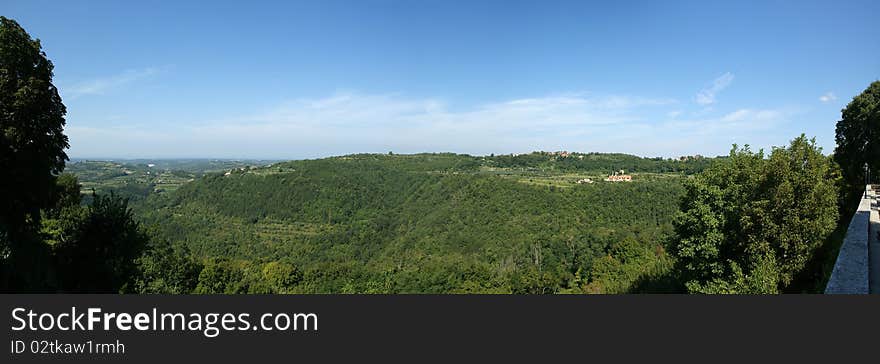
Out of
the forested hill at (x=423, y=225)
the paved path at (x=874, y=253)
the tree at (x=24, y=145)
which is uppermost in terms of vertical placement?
the tree at (x=24, y=145)

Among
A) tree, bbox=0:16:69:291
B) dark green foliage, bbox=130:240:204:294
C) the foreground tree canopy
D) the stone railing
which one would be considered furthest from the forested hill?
tree, bbox=0:16:69:291

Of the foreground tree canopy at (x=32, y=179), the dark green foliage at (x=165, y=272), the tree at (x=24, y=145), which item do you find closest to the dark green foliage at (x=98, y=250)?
the foreground tree canopy at (x=32, y=179)

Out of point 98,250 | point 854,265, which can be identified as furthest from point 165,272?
point 854,265

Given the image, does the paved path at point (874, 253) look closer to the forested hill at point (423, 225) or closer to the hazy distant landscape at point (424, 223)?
the hazy distant landscape at point (424, 223)

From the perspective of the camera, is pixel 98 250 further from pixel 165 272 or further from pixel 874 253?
pixel 874 253

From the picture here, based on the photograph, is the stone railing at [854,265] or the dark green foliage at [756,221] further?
the dark green foliage at [756,221]

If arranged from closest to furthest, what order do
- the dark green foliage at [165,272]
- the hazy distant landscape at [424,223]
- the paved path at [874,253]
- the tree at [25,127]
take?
the tree at [25,127] → the paved path at [874,253] → the dark green foliage at [165,272] → the hazy distant landscape at [424,223]

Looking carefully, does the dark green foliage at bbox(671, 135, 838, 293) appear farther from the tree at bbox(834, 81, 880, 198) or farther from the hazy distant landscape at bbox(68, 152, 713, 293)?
the tree at bbox(834, 81, 880, 198)
